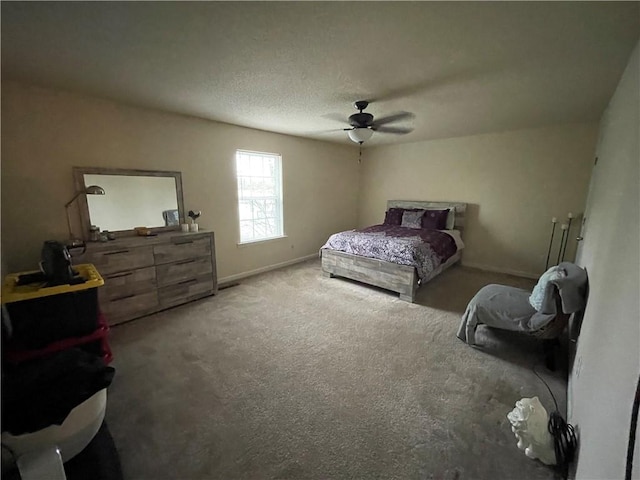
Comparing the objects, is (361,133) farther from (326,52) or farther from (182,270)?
(182,270)

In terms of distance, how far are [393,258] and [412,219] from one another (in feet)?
5.47

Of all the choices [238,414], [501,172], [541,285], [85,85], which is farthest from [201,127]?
[501,172]

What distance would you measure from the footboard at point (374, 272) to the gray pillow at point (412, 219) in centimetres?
158

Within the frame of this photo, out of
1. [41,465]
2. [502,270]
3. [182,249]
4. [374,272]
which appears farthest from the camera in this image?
[502,270]

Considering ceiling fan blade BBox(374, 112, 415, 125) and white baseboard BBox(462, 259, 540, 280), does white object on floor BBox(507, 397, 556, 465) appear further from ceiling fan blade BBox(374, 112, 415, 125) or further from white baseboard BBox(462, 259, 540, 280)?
white baseboard BBox(462, 259, 540, 280)

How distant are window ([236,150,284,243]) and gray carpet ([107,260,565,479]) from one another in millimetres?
1645

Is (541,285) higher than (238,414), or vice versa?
(541,285)

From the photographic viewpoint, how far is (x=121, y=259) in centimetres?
277

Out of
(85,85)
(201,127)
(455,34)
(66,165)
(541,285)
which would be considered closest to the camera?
(455,34)

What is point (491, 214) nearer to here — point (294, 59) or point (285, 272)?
point (285, 272)

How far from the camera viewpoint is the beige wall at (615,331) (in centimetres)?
86

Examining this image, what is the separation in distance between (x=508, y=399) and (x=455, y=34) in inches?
93.6

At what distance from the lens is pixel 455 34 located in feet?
5.21

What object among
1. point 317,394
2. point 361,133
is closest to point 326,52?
point 361,133
